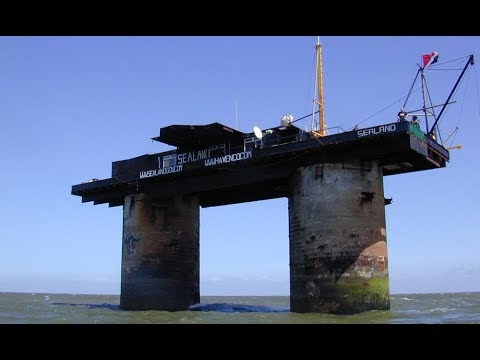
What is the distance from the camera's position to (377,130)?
104ft

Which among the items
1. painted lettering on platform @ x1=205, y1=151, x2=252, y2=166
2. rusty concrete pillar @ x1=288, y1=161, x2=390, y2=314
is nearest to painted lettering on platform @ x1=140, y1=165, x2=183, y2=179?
painted lettering on platform @ x1=205, y1=151, x2=252, y2=166

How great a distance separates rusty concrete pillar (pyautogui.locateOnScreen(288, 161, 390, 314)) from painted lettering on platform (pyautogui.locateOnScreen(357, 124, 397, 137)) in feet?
6.40

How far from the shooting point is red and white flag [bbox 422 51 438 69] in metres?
38.4

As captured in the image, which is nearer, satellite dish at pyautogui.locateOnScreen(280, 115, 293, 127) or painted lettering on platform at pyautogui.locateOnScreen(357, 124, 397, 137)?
painted lettering on platform at pyautogui.locateOnScreen(357, 124, 397, 137)

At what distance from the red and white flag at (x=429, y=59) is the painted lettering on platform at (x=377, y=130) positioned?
397 inches

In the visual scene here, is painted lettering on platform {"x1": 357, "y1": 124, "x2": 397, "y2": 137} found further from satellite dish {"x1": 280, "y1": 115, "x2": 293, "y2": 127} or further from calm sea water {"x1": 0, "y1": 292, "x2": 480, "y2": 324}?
calm sea water {"x1": 0, "y1": 292, "x2": 480, "y2": 324}

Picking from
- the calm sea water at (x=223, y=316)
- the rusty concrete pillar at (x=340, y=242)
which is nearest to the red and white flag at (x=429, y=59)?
the rusty concrete pillar at (x=340, y=242)

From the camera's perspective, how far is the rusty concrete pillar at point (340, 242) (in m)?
31.7

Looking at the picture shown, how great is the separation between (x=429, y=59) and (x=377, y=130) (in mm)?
10391

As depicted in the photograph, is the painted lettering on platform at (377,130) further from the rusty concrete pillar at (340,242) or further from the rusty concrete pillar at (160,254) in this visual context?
the rusty concrete pillar at (160,254)

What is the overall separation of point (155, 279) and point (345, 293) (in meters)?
16.4
